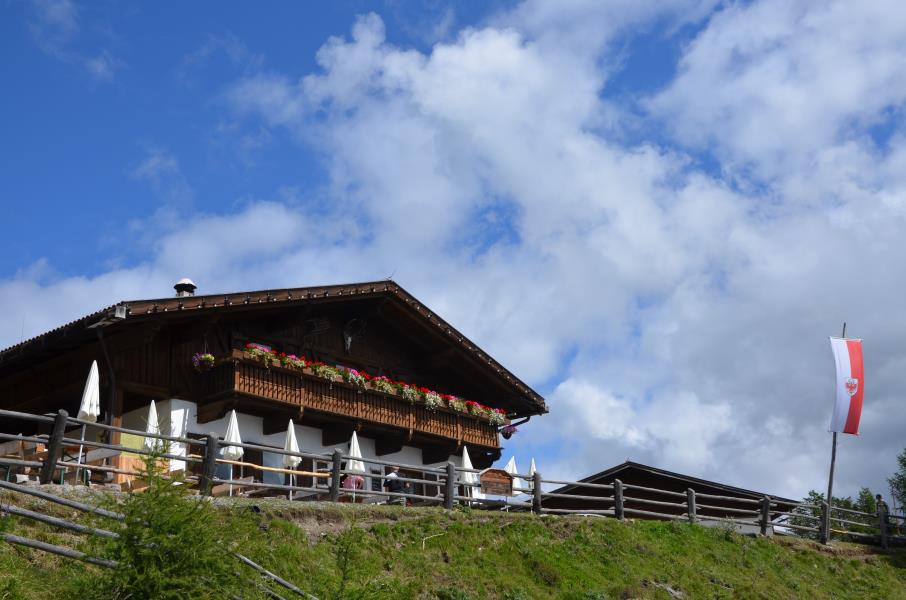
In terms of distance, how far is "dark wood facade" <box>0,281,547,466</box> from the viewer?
76.5ft

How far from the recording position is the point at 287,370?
25547mm

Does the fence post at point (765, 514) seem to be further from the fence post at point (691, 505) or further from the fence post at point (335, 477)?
the fence post at point (335, 477)

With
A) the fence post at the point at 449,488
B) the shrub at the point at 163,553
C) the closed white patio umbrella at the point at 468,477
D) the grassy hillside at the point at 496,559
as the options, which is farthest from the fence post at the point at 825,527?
the shrub at the point at 163,553

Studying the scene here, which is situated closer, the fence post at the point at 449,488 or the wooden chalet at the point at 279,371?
the fence post at the point at 449,488

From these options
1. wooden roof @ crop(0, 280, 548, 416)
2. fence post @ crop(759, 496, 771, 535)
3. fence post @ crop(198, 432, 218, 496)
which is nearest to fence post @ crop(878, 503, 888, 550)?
fence post @ crop(759, 496, 771, 535)

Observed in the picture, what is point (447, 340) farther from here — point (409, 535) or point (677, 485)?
point (409, 535)

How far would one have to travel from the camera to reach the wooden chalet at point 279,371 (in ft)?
76.6

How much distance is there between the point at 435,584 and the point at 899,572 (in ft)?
47.4

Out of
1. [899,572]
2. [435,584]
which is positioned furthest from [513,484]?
[899,572]

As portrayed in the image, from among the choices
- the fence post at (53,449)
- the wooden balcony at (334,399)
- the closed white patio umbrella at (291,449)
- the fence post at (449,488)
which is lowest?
the fence post at (53,449)

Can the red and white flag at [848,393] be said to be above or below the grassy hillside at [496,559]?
above

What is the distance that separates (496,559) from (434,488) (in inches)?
361

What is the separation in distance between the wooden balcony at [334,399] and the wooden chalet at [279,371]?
0.12 feet

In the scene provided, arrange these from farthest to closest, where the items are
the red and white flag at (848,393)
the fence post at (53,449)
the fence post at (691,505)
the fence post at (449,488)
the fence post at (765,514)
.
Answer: the red and white flag at (848,393)
the fence post at (765,514)
the fence post at (691,505)
the fence post at (449,488)
the fence post at (53,449)
